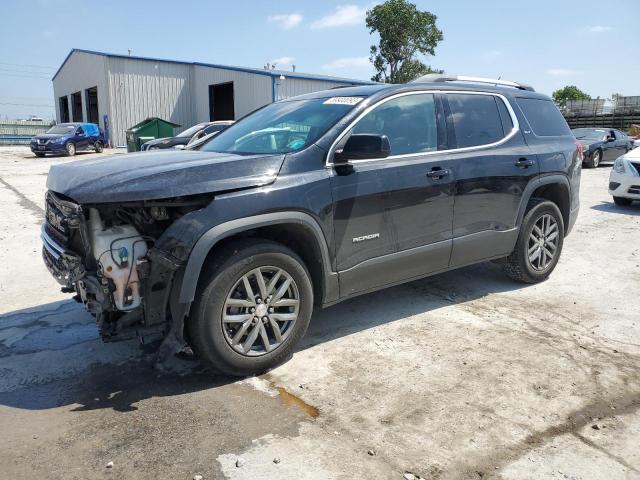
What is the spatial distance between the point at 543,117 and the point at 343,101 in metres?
2.46

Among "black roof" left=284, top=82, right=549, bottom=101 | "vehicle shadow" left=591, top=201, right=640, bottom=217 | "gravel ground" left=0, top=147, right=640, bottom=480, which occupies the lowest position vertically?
"gravel ground" left=0, top=147, right=640, bottom=480

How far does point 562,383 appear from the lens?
3389 mm

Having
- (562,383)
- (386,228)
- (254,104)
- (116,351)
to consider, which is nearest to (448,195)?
(386,228)

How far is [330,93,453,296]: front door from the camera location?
12.2 feet

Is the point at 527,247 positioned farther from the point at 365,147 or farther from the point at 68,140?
the point at 68,140

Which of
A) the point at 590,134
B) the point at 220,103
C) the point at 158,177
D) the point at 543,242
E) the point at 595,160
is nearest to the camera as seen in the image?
the point at 158,177

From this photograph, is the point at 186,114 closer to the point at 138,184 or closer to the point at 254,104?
the point at 254,104

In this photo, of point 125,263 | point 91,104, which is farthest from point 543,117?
point 91,104

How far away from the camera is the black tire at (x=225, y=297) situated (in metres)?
3.15

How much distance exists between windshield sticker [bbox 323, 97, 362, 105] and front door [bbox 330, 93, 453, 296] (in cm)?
16

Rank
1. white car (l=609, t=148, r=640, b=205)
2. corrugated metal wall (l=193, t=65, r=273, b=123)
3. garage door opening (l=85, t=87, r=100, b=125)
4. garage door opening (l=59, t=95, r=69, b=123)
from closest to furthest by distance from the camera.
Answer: white car (l=609, t=148, r=640, b=205) → corrugated metal wall (l=193, t=65, r=273, b=123) → garage door opening (l=85, t=87, r=100, b=125) → garage door opening (l=59, t=95, r=69, b=123)

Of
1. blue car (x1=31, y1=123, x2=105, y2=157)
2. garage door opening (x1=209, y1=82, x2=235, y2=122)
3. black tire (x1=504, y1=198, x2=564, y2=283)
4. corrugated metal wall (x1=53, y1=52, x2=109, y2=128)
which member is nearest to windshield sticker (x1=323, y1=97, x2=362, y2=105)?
black tire (x1=504, y1=198, x2=564, y2=283)

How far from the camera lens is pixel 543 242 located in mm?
5320

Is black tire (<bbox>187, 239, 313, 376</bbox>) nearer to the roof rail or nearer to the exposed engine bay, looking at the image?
the exposed engine bay
